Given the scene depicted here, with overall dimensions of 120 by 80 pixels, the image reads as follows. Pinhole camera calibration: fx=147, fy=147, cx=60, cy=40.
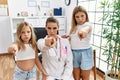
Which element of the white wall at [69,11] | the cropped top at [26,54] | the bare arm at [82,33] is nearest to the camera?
the bare arm at [82,33]

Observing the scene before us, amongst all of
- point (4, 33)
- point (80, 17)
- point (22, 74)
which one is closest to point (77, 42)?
point (80, 17)

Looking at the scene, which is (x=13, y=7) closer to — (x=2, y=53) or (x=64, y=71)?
(x=2, y=53)

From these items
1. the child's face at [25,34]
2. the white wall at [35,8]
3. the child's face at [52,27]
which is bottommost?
the child's face at [25,34]

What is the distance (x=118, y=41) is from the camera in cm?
196

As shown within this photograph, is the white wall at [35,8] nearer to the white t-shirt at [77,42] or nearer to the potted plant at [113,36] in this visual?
the potted plant at [113,36]

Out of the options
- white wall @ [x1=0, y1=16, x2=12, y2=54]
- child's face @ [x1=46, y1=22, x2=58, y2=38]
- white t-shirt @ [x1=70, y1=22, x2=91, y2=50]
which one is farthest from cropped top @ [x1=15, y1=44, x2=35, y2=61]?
white wall @ [x1=0, y1=16, x2=12, y2=54]

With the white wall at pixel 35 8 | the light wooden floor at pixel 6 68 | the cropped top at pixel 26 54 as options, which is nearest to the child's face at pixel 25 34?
the cropped top at pixel 26 54

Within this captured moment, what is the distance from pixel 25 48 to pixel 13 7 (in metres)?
3.37

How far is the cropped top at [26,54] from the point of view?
1490mm

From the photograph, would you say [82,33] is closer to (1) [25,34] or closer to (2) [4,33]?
(1) [25,34]

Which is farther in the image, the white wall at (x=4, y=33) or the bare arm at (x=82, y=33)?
the white wall at (x=4, y=33)

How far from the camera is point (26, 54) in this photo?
4.95 ft

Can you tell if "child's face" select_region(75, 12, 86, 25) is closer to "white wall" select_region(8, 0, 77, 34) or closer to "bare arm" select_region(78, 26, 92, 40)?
"bare arm" select_region(78, 26, 92, 40)

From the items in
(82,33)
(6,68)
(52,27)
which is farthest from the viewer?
(6,68)
